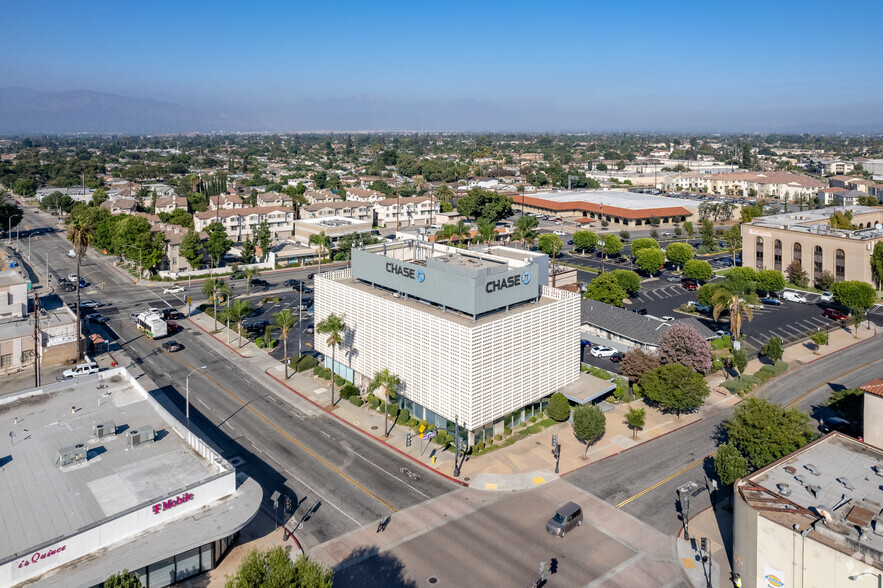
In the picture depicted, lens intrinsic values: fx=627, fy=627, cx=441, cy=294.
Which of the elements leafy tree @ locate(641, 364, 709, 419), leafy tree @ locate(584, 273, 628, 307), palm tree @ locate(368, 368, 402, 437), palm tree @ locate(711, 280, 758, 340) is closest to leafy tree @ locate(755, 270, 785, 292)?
palm tree @ locate(711, 280, 758, 340)

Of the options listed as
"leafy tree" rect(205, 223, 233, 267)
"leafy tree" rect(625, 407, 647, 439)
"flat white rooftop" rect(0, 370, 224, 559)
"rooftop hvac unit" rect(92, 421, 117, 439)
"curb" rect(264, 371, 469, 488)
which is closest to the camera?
"flat white rooftop" rect(0, 370, 224, 559)

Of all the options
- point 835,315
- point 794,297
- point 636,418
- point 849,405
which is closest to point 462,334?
point 636,418

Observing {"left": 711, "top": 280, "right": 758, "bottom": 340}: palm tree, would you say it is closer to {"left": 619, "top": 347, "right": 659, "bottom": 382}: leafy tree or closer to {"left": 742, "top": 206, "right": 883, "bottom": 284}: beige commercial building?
{"left": 619, "top": 347, "right": 659, "bottom": 382}: leafy tree

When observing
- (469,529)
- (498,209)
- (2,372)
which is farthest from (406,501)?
(498,209)

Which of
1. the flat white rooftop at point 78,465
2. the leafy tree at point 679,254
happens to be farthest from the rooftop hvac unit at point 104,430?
the leafy tree at point 679,254

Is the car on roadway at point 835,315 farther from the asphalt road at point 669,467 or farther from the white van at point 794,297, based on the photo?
the asphalt road at point 669,467

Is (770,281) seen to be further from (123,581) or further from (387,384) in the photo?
(123,581)

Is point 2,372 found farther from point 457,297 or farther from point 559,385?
point 559,385
